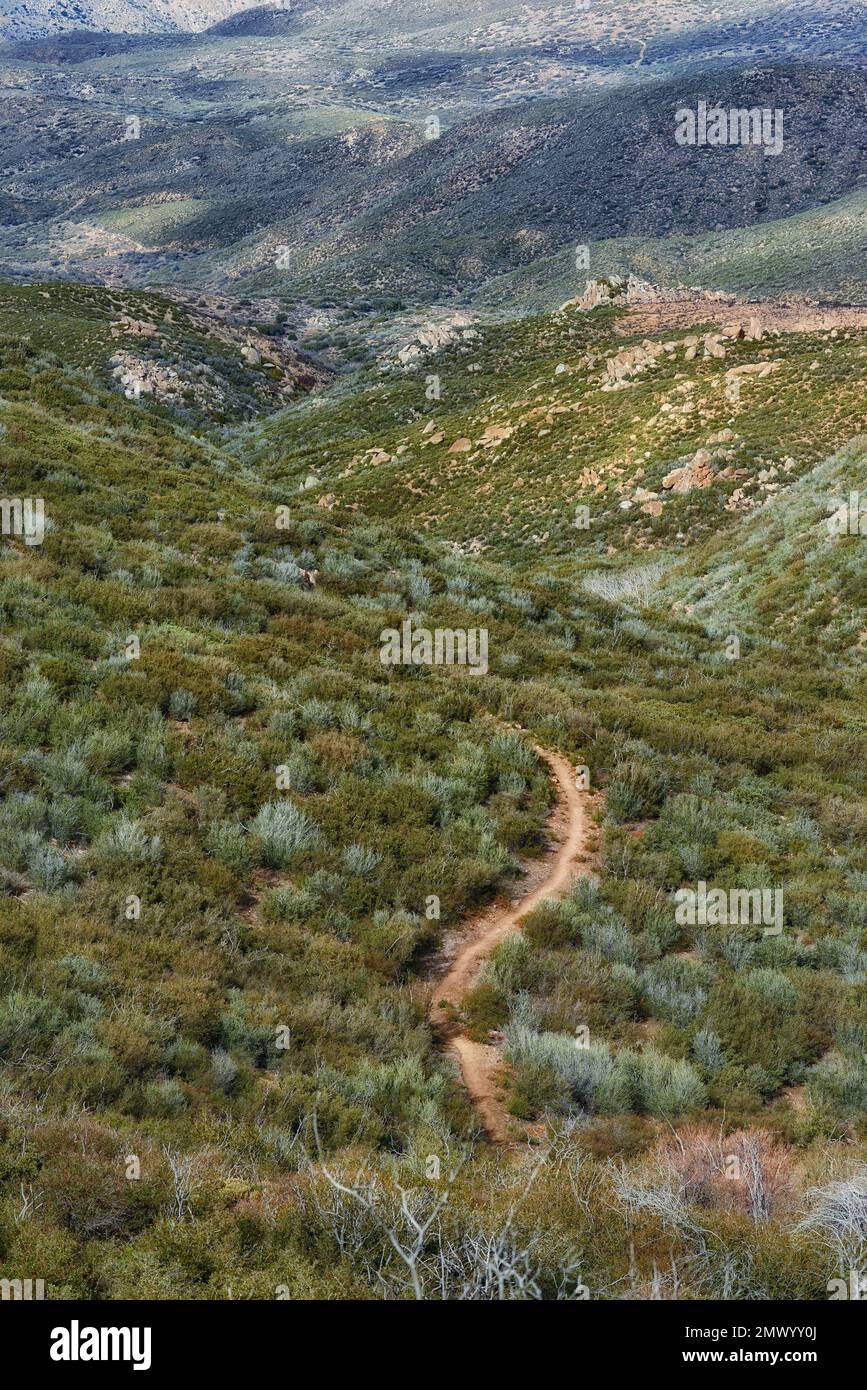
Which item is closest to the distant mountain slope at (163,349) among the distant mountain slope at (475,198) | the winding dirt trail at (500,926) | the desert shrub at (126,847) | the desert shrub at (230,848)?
the winding dirt trail at (500,926)

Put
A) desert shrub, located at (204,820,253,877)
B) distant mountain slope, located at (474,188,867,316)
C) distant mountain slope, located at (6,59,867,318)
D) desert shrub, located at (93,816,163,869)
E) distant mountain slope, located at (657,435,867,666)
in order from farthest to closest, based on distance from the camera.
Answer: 1. distant mountain slope, located at (6,59,867,318)
2. distant mountain slope, located at (474,188,867,316)
3. distant mountain slope, located at (657,435,867,666)
4. desert shrub, located at (204,820,253,877)
5. desert shrub, located at (93,816,163,869)

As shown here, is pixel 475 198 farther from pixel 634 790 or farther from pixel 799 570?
pixel 634 790

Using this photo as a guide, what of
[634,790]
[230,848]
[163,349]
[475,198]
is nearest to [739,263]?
[475,198]

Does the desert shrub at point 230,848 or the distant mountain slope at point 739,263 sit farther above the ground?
the distant mountain slope at point 739,263

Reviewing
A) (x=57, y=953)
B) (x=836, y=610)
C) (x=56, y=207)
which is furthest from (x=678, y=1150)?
(x=56, y=207)

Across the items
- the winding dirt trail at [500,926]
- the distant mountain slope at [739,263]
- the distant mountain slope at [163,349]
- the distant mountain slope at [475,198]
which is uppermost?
the distant mountain slope at [475,198]

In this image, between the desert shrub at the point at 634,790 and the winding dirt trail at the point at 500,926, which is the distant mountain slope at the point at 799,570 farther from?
the winding dirt trail at the point at 500,926

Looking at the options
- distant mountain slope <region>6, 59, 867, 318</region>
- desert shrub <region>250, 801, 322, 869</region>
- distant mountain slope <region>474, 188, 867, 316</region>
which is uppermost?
distant mountain slope <region>6, 59, 867, 318</region>

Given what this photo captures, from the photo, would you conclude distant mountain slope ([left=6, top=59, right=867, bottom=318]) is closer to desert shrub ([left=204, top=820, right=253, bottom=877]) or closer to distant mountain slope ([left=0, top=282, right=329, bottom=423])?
distant mountain slope ([left=0, top=282, right=329, bottom=423])

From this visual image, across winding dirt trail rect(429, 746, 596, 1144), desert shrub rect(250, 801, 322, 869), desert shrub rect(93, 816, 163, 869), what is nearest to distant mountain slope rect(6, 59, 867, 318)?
winding dirt trail rect(429, 746, 596, 1144)
